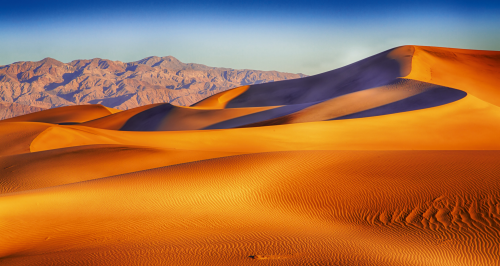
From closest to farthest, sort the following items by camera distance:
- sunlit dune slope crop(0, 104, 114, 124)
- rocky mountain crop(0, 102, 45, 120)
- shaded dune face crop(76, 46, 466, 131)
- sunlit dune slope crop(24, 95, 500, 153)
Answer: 1. sunlit dune slope crop(24, 95, 500, 153)
2. shaded dune face crop(76, 46, 466, 131)
3. sunlit dune slope crop(0, 104, 114, 124)
4. rocky mountain crop(0, 102, 45, 120)

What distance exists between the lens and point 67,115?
58156 millimetres

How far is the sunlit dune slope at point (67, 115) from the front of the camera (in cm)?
5588

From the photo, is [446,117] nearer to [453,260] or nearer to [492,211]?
[492,211]

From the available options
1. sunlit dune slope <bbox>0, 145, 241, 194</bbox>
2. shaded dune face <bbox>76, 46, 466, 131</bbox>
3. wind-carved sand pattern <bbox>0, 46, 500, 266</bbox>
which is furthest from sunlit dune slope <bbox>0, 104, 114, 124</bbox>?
sunlit dune slope <bbox>0, 145, 241, 194</bbox>

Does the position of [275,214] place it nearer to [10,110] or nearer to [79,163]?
[79,163]

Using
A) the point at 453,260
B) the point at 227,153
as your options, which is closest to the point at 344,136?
the point at 227,153

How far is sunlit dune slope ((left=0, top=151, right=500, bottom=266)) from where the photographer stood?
19.5ft

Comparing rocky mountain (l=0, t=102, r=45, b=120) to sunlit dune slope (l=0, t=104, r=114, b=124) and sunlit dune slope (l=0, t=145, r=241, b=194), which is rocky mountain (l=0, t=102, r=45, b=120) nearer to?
sunlit dune slope (l=0, t=104, r=114, b=124)

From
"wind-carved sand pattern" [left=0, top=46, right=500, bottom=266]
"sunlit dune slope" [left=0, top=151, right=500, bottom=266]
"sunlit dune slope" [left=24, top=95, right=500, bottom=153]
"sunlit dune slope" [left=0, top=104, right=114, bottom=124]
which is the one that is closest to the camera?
"sunlit dune slope" [left=0, top=151, right=500, bottom=266]

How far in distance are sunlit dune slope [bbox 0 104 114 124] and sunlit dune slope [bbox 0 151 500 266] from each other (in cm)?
4976

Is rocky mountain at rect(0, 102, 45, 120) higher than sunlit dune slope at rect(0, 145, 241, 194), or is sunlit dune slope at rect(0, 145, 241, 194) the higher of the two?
sunlit dune slope at rect(0, 145, 241, 194)

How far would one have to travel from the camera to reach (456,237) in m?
6.79

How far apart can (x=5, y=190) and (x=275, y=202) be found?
8.82m

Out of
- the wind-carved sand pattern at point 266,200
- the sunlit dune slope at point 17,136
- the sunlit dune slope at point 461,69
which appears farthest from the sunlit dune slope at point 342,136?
the sunlit dune slope at point 461,69
